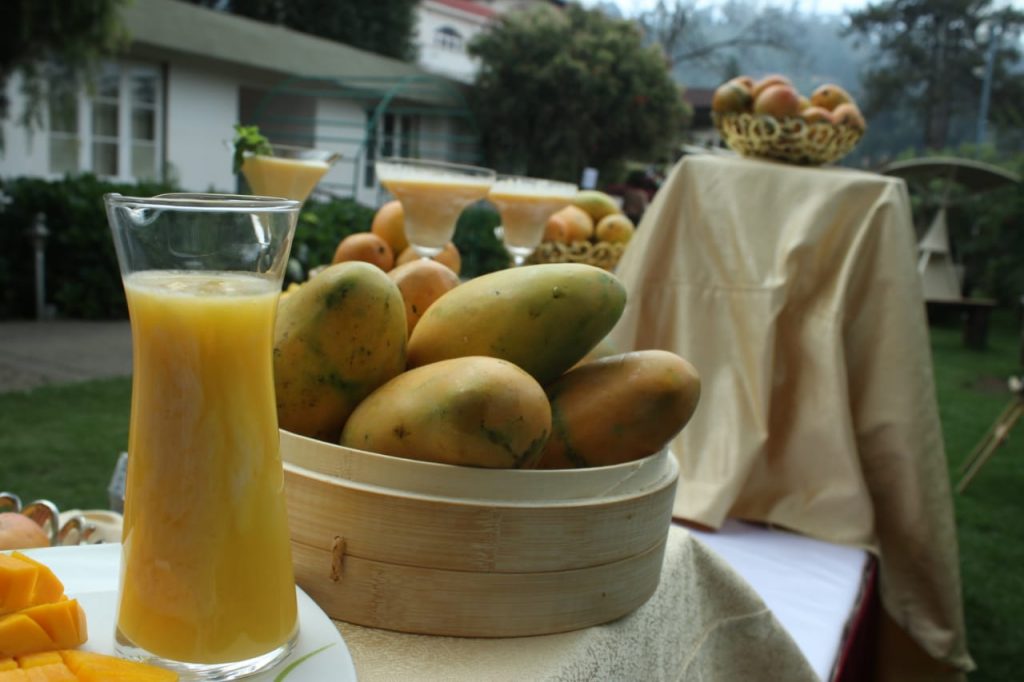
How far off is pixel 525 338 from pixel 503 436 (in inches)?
5.3

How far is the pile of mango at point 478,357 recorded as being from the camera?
838mm

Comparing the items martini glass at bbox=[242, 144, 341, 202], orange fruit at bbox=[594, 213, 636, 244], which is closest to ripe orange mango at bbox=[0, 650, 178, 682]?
martini glass at bbox=[242, 144, 341, 202]

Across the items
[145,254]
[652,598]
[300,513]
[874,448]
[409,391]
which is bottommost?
[874,448]

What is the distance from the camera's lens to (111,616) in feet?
2.38

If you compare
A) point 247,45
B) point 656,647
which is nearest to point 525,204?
point 656,647

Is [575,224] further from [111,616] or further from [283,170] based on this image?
[111,616]

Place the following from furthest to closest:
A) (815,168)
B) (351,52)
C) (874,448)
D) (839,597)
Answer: (351,52) < (815,168) < (874,448) < (839,597)

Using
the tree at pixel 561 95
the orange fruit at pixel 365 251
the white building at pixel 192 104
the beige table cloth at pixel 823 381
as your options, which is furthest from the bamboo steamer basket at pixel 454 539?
the tree at pixel 561 95

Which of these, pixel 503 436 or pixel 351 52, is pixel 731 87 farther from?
pixel 351 52

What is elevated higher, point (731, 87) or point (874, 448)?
point (731, 87)

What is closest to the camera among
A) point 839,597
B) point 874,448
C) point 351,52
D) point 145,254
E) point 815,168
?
point 145,254

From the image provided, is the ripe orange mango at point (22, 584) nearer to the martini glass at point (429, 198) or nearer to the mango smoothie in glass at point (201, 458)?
the mango smoothie in glass at point (201, 458)

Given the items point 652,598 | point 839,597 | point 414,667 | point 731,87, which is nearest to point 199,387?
point 414,667

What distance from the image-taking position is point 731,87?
2.48 meters
